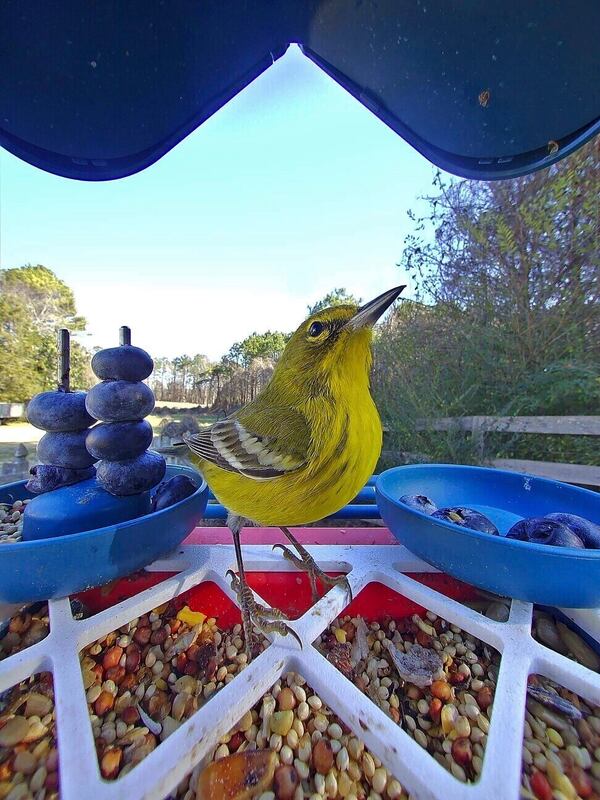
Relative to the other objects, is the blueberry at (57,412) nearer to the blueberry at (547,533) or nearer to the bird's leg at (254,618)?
the bird's leg at (254,618)

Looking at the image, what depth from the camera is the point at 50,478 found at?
620 mm

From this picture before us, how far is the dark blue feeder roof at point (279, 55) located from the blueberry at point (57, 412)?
49cm

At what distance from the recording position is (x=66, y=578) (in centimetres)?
47

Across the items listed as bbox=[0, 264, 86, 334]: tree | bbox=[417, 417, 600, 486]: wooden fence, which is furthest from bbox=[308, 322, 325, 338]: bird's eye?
bbox=[0, 264, 86, 334]: tree

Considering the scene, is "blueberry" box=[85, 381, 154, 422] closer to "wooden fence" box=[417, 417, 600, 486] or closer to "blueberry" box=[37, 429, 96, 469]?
"blueberry" box=[37, 429, 96, 469]

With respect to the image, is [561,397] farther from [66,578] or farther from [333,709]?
[66,578]

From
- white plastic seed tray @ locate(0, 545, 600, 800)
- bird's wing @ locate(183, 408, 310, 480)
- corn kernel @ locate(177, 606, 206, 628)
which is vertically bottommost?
corn kernel @ locate(177, 606, 206, 628)

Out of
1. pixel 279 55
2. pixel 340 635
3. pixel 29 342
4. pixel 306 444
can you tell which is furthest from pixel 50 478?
pixel 29 342

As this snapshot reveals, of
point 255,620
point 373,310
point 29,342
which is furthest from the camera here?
point 29,342

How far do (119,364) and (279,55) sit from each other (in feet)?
2.58

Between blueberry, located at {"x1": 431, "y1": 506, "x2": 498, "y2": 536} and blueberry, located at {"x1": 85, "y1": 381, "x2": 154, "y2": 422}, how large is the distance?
0.58 metres

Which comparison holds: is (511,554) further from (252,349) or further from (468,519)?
(252,349)

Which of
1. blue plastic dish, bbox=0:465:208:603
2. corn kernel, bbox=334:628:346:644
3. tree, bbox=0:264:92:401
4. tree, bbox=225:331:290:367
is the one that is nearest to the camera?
blue plastic dish, bbox=0:465:208:603

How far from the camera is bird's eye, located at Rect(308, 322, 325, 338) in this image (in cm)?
73
